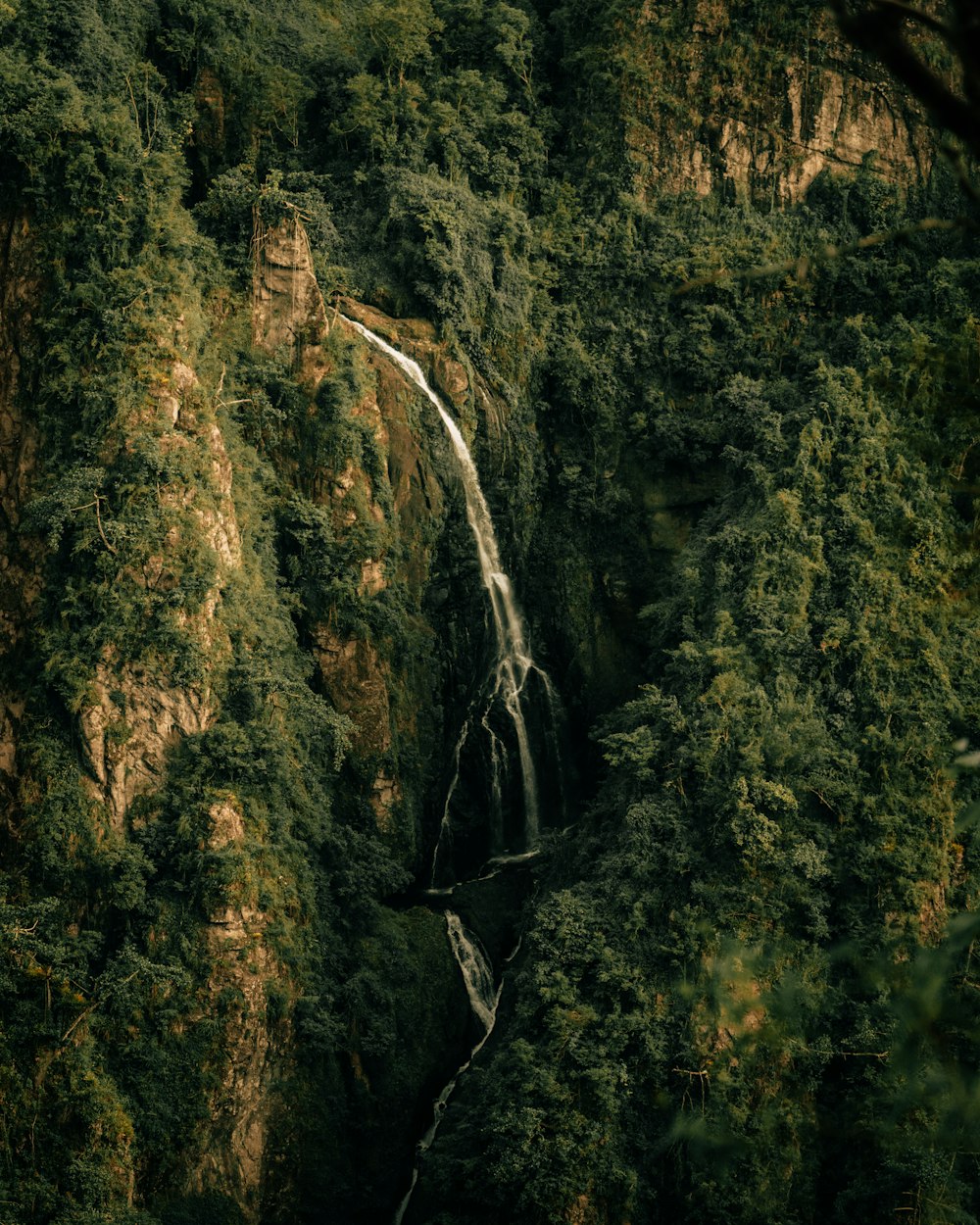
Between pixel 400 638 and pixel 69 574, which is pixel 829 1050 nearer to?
pixel 400 638

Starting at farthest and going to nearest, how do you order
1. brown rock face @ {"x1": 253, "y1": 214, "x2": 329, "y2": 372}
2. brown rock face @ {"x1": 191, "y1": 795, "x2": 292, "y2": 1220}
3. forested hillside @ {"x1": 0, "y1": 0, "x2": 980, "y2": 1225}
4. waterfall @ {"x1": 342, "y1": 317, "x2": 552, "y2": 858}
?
1. waterfall @ {"x1": 342, "y1": 317, "x2": 552, "y2": 858}
2. brown rock face @ {"x1": 253, "y1": 214, "x2": 329, "y2": 372}
3. brown rock face @ {"x1": 191, "y1": 795, "x2": 292, "y2": 1220}
4. forested hillside @ {"x1": 0, "y1": 0, "x2": 980, "y2": 1225}

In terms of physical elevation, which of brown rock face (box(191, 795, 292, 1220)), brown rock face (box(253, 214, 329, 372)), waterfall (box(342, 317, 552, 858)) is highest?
brown rock face (box(253, 214, 329, 372))

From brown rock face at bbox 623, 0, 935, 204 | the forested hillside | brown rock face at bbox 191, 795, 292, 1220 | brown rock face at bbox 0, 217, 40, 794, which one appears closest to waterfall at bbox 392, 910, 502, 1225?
the forested hillside

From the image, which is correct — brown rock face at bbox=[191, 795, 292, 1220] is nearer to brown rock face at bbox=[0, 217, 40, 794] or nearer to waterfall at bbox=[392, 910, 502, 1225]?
waterfall at bbox=[392, 910, 502, 1225]

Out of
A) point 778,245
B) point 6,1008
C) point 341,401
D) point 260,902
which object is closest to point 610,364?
point 778,245

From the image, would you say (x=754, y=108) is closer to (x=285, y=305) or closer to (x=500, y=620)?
(x=285, y=305)

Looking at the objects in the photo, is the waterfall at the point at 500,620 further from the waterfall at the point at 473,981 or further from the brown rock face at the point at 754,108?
the brown rock face at the point at 754,108
